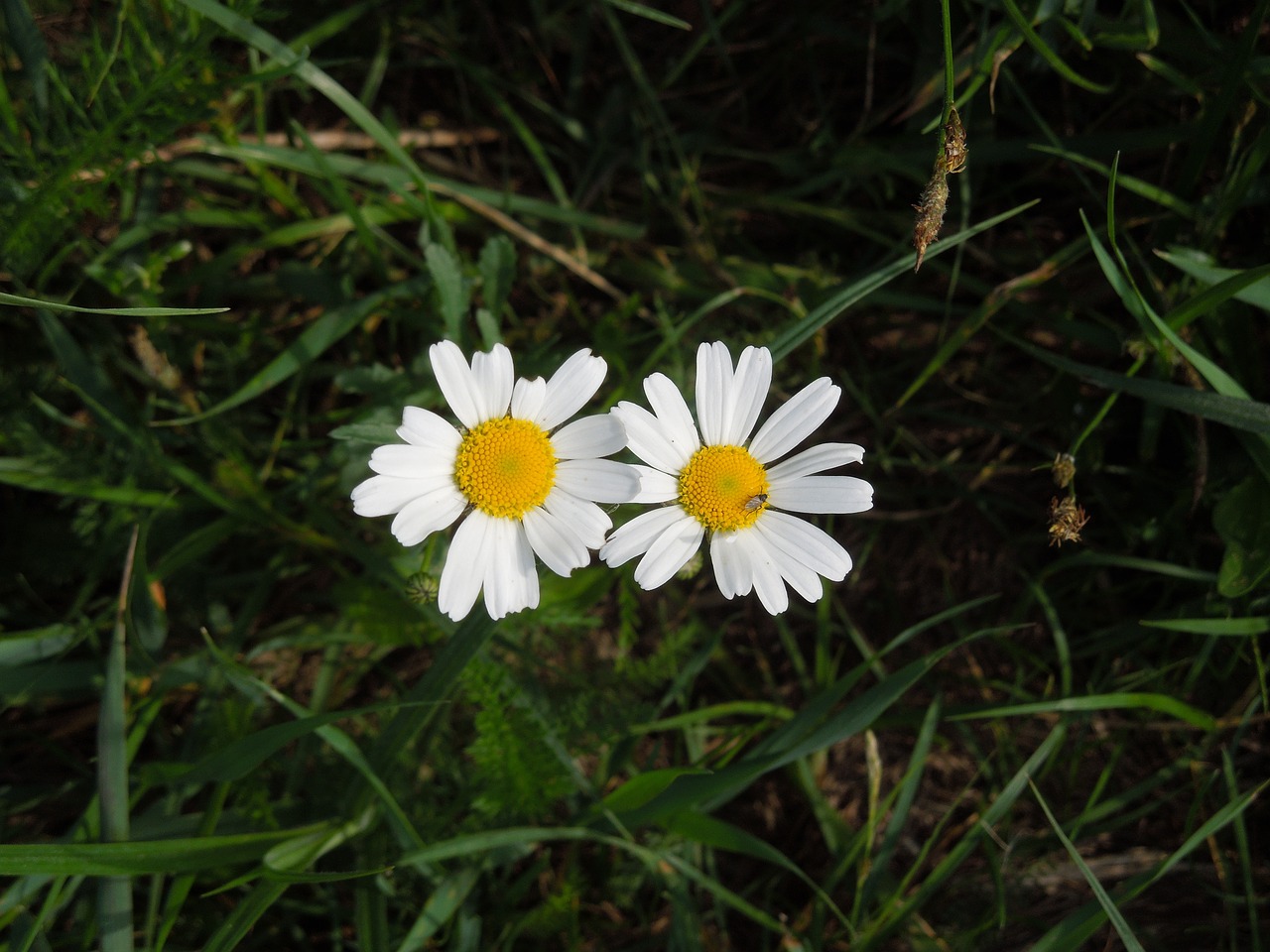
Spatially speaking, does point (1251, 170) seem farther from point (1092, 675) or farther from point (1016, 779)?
point (1016, 779)

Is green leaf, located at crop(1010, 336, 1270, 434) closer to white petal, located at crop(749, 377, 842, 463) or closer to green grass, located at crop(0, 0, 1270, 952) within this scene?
green grass, located at crop(0, 0, 1270, 952)

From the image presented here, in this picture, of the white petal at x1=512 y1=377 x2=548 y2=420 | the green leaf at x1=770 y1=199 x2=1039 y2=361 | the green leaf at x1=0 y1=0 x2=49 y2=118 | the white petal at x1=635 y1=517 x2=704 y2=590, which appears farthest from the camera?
the green leaf at x1=0 y1=0 x2=49 y2=118

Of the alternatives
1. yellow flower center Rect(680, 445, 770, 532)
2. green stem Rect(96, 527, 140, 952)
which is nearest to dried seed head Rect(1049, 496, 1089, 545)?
yellow flower center Rect(680, 445, 770, 532)

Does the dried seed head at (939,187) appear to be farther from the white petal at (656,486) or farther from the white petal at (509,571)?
the white petal at (509,571)

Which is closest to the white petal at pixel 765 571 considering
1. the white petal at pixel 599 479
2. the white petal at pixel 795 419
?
the white petal at pixel 795 419

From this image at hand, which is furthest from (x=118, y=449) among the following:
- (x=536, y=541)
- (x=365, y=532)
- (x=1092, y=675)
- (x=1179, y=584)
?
(x=1179, y=584)

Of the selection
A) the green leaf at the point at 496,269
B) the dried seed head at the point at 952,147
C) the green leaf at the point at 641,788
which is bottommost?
the green leaf at the point at 641,788

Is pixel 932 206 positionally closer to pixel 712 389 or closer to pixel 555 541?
pixel 712 389
